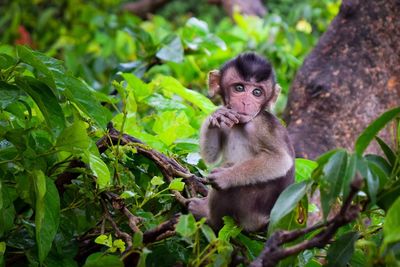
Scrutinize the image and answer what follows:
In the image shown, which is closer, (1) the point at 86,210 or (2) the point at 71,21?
(1) the point at 86,210

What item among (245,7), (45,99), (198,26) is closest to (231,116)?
(45,99)

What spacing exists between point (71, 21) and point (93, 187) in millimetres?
6346

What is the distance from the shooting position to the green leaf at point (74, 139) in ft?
5.80

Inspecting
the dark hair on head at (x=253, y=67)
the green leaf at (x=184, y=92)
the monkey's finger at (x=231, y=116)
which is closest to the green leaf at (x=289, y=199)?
the monkey's finger at (x=231, y=116)

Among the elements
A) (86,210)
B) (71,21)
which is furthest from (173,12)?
(86,210)

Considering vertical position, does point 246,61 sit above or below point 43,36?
above

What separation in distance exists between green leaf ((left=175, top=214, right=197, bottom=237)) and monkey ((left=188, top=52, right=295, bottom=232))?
0.62 metres

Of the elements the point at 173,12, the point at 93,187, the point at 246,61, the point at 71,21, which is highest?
the point at 246,61

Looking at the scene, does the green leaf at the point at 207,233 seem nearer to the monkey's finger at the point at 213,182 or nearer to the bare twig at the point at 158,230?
the bare twig at the point at 158,230

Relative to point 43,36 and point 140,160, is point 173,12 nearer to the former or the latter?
point 43,36

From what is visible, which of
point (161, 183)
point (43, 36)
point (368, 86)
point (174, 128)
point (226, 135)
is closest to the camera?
point (161, 183)

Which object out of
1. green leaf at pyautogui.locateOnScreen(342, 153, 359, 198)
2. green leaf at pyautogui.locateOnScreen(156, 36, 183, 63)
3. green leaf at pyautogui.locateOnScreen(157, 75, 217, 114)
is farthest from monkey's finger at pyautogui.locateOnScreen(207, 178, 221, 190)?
green leaf at pyautogui.locateOnScreen(156, 36, 183, 63)

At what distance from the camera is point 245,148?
2680mm

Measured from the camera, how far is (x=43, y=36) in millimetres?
7887
